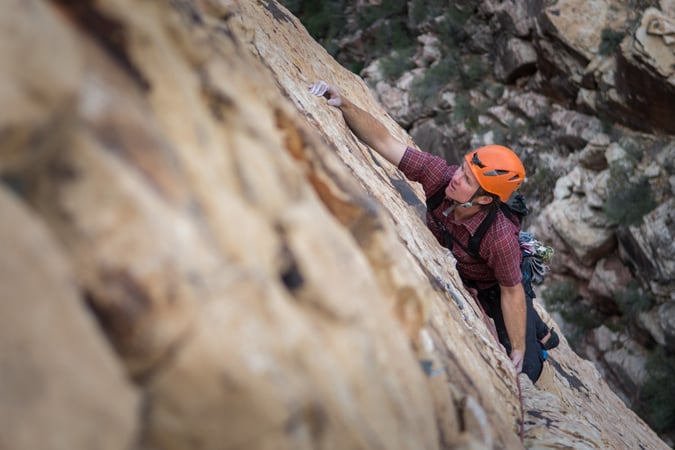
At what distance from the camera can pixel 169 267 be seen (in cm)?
132

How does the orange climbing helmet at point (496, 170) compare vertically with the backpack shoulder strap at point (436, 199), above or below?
above

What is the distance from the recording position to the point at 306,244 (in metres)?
1.59

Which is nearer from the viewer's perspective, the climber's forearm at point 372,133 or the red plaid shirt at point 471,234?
the red plaid shirt at point 471,234

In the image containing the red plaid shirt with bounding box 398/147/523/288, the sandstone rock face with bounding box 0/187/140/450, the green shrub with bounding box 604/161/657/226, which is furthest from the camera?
the green shrub with bounding box 604/161/657/226

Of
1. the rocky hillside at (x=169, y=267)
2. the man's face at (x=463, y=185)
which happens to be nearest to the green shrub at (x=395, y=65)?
Result: the man's face at (x=463, y=185)

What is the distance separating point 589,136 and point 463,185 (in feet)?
26.8

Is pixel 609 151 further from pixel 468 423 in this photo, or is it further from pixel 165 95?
pixel 165 95

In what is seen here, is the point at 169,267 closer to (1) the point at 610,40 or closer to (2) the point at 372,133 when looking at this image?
(2) the point at 372,133

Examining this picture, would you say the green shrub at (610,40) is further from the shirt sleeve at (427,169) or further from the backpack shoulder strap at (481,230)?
the backpack shoulder strap at (481,230)

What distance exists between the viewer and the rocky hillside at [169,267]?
1.18 m

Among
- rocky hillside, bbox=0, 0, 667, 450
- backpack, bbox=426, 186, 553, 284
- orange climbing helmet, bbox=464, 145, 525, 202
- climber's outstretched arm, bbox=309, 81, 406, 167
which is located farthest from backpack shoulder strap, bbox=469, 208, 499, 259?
rocky hillside, bbox=0, 0, 667, 450

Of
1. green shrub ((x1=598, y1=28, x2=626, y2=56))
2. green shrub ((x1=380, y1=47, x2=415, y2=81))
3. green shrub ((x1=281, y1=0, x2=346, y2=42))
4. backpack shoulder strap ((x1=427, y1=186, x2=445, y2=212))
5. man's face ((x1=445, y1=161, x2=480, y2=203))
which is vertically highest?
green shrub ((x1=598, y1=28, x2=626, y2=56))

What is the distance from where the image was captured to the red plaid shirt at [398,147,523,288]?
11.5 ft

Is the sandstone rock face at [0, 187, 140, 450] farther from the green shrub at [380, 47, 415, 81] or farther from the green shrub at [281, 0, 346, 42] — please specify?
the green shrub at [281, 0, 346, 42]
